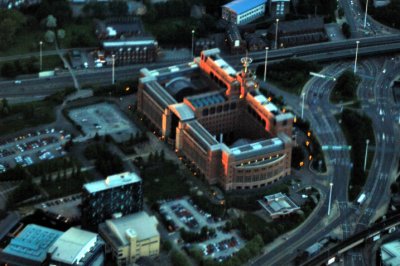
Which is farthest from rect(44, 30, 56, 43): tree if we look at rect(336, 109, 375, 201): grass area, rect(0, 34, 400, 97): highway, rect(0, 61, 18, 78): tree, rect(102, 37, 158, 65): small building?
rect(336, 109, 375, 201): grass area

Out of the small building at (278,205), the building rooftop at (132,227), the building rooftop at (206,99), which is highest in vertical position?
the building rooftop at (206,99)

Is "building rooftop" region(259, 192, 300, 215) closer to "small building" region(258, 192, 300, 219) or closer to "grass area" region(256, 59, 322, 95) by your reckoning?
"small building" region(258, 192, 300, 219)

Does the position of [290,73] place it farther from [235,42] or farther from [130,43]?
[130,43]

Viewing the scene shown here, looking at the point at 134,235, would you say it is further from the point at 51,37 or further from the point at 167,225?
the point at 51,37

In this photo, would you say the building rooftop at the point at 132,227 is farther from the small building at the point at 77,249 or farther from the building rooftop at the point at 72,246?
the building rooftop at the point at 72,246

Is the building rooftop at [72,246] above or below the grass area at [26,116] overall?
below

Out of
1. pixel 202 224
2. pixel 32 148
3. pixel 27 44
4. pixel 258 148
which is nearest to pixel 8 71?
pixel 27 44

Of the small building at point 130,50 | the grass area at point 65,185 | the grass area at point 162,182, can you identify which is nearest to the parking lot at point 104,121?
the grass area at point 162,182

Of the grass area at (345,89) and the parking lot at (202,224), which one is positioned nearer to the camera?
the parking lot at (202,224)
